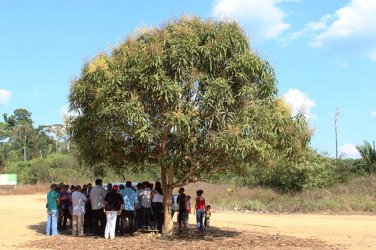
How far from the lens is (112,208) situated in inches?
594

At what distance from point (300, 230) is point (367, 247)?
4978 millimetres

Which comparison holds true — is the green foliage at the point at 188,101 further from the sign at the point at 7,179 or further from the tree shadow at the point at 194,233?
A: the sign at the point at 7,179

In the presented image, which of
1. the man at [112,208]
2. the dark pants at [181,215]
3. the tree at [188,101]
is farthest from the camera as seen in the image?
the dark pants at [181,215]

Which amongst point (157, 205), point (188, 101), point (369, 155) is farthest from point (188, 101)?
point (369, 155)

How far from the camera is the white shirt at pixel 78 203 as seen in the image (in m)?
16.1

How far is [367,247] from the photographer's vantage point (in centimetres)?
1393

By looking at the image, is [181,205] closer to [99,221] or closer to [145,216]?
[145,216]

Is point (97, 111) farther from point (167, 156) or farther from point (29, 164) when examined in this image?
point (29, 164)

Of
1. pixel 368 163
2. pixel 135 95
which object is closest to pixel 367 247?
pixel 135 95

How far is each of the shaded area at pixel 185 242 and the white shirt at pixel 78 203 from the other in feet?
2.75

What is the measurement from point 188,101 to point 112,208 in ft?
13.9

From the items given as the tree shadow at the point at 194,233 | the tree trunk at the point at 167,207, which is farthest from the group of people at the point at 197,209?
the tree trunk at the point at 167,207

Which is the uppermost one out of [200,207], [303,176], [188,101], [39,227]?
[188,101]

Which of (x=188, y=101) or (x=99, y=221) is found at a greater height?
(x=188, y=101)
